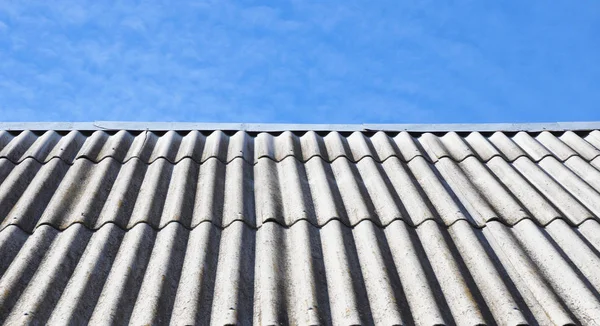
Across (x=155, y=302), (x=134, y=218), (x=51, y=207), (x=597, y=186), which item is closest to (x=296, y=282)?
(x=155, y=302)

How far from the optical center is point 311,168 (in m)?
3.88

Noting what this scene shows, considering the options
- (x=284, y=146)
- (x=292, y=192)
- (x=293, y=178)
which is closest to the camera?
(x=292, y=192)

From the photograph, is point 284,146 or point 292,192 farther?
point 284,146

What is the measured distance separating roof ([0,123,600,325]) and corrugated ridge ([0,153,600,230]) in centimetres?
1

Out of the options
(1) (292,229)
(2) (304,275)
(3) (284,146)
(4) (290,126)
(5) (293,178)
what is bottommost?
(2) (304,275)

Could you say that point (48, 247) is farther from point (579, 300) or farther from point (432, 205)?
point (579, 300)

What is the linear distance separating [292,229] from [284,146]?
1.25 m

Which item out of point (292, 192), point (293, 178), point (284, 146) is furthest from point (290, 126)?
point (292, 192)

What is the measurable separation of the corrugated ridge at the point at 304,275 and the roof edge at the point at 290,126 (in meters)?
1.64

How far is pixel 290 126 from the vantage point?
466 cm

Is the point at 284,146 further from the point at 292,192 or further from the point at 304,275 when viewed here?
the point at 304,275

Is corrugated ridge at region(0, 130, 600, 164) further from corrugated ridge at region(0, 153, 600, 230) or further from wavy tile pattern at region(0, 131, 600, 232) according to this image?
corrugated ridge at region(0, 153, 600, 230)

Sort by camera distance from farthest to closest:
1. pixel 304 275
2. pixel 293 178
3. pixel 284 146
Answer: pixel 284 146 < pixel 293 178 < pixel 304 275

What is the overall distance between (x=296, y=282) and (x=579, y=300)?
0.97 meters
